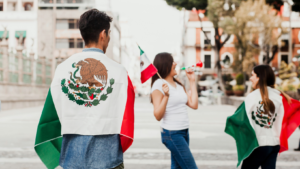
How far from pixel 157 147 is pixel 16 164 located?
2969 mm

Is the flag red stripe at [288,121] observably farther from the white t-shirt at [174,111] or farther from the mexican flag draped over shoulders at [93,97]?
the mexican flag draped over shoulders at [93,97]

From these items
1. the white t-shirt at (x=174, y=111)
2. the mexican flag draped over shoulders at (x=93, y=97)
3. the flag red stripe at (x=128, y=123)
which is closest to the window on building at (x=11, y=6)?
the white t-shirt at (x=174, y=111)

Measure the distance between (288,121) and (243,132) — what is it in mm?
623

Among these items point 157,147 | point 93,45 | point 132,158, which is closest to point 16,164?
point 132,158

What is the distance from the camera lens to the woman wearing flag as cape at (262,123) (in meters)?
3.67

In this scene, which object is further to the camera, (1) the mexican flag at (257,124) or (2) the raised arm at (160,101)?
(1) the mexican flag at (257,124)

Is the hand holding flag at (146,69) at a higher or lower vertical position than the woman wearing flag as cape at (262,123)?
higher

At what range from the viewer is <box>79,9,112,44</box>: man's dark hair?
2320 millimetres

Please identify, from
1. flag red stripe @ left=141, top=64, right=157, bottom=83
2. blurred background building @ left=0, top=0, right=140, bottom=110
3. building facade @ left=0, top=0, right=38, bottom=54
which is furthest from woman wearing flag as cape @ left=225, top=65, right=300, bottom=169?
building facade @ left=0, top=0, right=38, bottom=54

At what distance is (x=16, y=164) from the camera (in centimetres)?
595

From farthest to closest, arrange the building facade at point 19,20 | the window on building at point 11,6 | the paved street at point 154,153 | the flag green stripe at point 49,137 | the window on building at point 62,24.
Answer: the window on building at point 62,24 → the window on building at point 11,6 → the building facade at point 19,20 → the paved street at point 154,153 → the flag green stripe at point 49,137

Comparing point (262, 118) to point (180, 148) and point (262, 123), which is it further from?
point (180, 148)

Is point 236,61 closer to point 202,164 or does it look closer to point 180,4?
point 180,4

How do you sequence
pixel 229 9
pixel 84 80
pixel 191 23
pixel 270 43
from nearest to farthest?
pixel 84 80 → pixel 270 43 → pixel 229 9 → pixel 191 23
